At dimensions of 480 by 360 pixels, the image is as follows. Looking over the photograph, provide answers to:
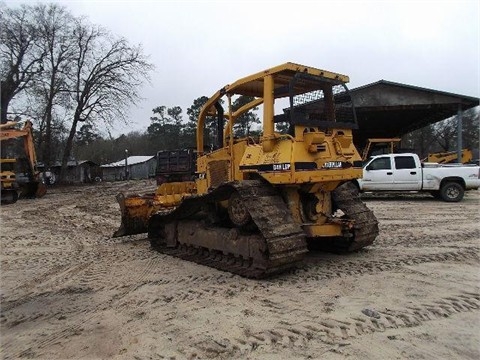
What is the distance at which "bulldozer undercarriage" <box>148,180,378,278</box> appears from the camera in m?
5.09

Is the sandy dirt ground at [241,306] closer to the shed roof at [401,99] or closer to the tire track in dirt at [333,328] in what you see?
the tire track in dirt at [333,328]

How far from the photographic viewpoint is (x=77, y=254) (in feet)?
23.6

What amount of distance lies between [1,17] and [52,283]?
113ft

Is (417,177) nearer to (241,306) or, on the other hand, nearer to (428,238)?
(428,238)

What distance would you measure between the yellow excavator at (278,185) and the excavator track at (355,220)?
2 centimetres

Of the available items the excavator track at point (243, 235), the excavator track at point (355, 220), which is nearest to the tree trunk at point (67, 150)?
the excavator track at point (243, 235)

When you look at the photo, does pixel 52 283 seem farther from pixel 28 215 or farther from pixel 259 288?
pixel 28 215

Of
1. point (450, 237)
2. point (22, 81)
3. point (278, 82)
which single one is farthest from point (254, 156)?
point (22, 81)

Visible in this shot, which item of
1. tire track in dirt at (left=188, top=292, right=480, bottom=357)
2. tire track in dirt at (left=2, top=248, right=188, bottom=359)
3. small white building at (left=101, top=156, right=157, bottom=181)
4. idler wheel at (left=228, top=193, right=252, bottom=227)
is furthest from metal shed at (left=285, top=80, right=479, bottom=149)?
small white building at (left=101, top=156, right=157, bottom=181)

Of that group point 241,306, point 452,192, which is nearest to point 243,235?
point 241,306

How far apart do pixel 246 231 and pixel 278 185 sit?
77 cm

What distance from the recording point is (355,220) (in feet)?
20.5

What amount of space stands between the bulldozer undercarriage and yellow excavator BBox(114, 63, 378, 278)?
0.05ft

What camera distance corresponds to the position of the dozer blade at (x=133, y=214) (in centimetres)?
781
